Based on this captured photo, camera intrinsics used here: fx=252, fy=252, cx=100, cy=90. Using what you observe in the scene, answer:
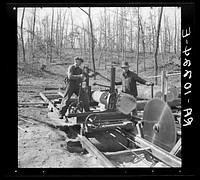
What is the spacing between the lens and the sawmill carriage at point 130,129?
3.17 metres

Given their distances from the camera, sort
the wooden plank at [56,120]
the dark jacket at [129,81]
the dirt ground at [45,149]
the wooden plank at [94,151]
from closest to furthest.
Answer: the wooden plank at [94,151], the dirt ground at [45,149], the wooden plank at [56,120], the dark jacket at [129,81]

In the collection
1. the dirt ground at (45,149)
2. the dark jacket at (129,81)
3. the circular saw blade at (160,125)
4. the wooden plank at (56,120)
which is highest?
the dark jacket at (129,81)

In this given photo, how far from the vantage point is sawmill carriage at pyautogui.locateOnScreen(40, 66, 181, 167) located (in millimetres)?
3174

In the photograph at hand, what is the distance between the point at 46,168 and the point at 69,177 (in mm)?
287

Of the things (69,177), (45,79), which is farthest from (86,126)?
(45,79)

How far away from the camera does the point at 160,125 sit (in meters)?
3.31

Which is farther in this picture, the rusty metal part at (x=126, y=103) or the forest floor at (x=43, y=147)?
the rusty metal part at (x=126, y=103)

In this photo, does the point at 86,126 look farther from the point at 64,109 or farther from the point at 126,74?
the point at 126,74

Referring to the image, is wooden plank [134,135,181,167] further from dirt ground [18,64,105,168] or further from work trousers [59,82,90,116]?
work trousers [59,82,90,116]

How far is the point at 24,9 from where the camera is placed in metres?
2.92
